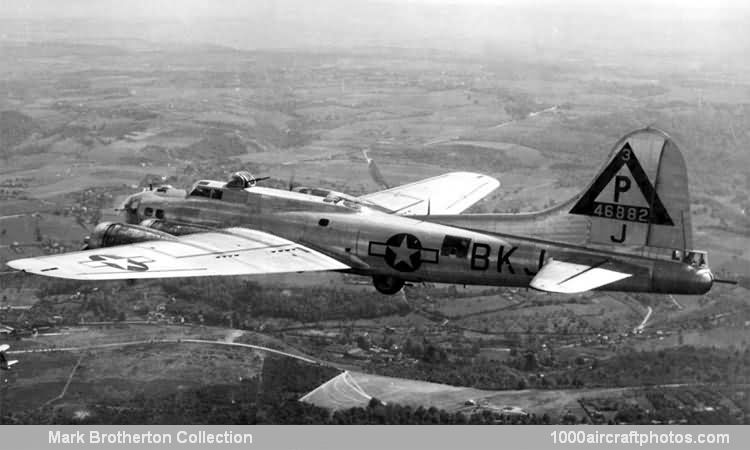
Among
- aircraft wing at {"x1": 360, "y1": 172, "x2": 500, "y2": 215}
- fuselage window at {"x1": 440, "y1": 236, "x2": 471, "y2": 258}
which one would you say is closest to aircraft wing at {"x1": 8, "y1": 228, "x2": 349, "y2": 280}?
fuselage window at {"x1": 440, "y1": 236, "x2": 471, "y2": 258}

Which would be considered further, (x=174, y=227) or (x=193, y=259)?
(x=174, y=227)

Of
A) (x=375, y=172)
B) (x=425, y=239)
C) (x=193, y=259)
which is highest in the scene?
(x=425, y=239)

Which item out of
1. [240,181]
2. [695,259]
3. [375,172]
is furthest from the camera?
[375,172]

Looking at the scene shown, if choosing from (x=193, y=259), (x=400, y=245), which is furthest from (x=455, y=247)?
(x=193, y=259)

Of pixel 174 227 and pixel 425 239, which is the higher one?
pixel 425 239

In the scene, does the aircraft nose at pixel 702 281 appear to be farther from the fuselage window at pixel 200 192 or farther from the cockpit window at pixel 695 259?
the fuselage window at pixel 200 192

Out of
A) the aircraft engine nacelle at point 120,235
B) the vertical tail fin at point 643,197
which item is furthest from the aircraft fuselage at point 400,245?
the aircraft engine nacelle at point 120,235

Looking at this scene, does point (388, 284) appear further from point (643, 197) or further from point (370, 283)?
point (370, 283)

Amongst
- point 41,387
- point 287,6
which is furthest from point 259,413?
point 287,6
